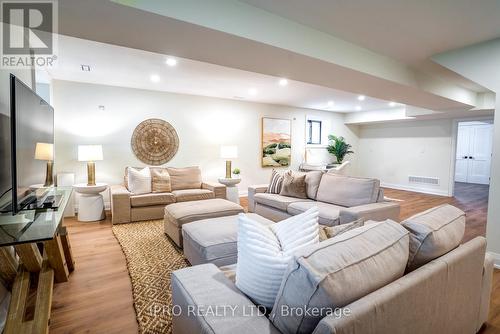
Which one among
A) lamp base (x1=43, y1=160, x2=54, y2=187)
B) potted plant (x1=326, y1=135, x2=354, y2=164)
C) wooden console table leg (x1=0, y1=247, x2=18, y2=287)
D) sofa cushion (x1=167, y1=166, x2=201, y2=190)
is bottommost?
wooden console table leg (x1=0, y1=247, x2=18, y2=287)

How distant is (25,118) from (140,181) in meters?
2.62

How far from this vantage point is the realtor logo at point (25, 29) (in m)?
1.73

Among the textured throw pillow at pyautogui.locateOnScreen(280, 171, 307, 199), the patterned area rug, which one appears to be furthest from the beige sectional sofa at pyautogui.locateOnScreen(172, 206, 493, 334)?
the textured throw pillow at pyautogui.locateOnScreen(280, 171, 307, 199)

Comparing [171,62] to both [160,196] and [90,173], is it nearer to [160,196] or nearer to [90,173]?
[160,196]

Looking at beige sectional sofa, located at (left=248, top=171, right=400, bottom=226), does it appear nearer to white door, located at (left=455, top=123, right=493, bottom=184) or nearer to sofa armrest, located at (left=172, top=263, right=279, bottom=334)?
sofa armrest, located at (left=172, top=263, right=279, bottom=334)

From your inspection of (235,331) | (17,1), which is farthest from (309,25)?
(235,331)

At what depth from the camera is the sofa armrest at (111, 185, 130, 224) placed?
3.91 meters

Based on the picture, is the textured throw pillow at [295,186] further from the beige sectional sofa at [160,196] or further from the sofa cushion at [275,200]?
the beige sectional sofa at [160,196]

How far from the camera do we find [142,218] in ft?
13.5

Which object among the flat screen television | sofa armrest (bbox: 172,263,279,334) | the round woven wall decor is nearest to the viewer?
sofa armrest (bbox: 172,263,279,334)

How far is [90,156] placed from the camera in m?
4.14

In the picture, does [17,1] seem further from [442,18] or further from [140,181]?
[442,18]

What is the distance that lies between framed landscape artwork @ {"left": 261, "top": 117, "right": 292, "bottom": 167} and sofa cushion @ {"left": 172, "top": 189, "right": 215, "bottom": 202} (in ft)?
7.51

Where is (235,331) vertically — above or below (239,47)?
below
